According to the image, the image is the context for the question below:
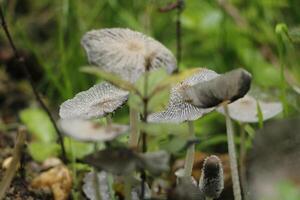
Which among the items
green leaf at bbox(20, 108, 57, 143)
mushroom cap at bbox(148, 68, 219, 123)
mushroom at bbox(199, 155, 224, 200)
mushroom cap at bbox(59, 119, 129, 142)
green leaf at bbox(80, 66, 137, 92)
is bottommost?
green leaf at bbox(20, 108, 57, 143)

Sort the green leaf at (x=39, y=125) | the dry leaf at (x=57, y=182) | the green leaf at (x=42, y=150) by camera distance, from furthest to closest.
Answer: the green leaf at (x=39, y=125)
the green leaf at (x=42, y=150)
the dry leaf at (x=57, y=182)

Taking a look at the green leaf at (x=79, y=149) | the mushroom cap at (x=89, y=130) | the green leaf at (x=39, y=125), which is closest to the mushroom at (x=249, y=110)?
the mushroom cap at (x=89, y=130)

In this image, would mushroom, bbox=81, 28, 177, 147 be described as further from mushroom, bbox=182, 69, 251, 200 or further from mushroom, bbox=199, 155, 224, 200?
mushroom, bbox=199, 155, 224, 200

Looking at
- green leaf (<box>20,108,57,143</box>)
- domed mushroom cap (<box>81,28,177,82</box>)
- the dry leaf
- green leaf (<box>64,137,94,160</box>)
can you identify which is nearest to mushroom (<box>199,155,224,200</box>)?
domed mushroom cap (<box>81,28,177,82</box>)

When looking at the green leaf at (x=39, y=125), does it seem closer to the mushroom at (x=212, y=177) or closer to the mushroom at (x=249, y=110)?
the mushroom at (x=249, y=110)

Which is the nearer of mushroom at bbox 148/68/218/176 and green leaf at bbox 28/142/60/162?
mushroom at bbox 148/68/218/176

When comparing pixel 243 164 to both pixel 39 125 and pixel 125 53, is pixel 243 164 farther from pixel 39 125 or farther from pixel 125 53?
pixel 39 125

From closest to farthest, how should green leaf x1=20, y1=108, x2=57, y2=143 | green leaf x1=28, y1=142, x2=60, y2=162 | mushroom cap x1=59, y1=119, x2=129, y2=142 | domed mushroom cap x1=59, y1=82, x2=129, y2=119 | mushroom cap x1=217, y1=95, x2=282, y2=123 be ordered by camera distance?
mushroom cap x1=59, y1=119, x2=129, y2=142
domed mushroom cap x1=59, y1=82, x2=129, y2=119
mushroom cap x1=217, y1=95, x2=282, y2=123
green leaf x1=28, y1=142, x2=60, y2=162
green leaf x1=20, y1=108, x2=57, y2=143
